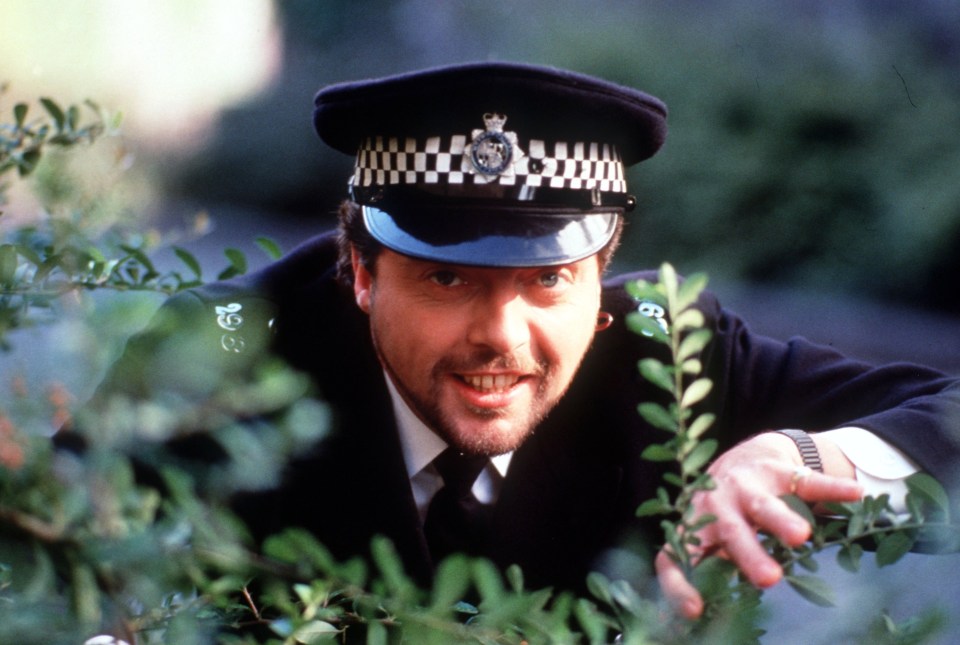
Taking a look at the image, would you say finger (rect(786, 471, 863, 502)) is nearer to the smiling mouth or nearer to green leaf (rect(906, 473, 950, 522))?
green leaf (rect(906, 473, 950, 522))

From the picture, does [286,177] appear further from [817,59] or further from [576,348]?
[576,348]

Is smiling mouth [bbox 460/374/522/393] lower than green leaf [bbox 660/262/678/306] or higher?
lower

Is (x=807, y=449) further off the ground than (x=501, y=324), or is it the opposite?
(x=501, y=324)

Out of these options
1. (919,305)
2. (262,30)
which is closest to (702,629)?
(919,305)

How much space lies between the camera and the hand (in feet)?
2.79

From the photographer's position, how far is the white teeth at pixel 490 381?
1.65m

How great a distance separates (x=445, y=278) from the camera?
1.64 metres

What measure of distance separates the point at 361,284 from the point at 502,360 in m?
0.38

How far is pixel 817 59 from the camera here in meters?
8.31

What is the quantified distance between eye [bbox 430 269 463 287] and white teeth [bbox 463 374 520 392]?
0.14 metres

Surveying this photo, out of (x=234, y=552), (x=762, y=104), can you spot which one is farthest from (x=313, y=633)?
(x=762, y=104)

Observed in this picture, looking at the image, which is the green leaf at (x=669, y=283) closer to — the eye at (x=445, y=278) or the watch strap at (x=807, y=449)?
the watch strap at (x=807, y=449)

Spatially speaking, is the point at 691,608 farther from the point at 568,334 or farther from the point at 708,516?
the point at 568,334

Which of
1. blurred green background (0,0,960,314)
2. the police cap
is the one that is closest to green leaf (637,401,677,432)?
the police cap
